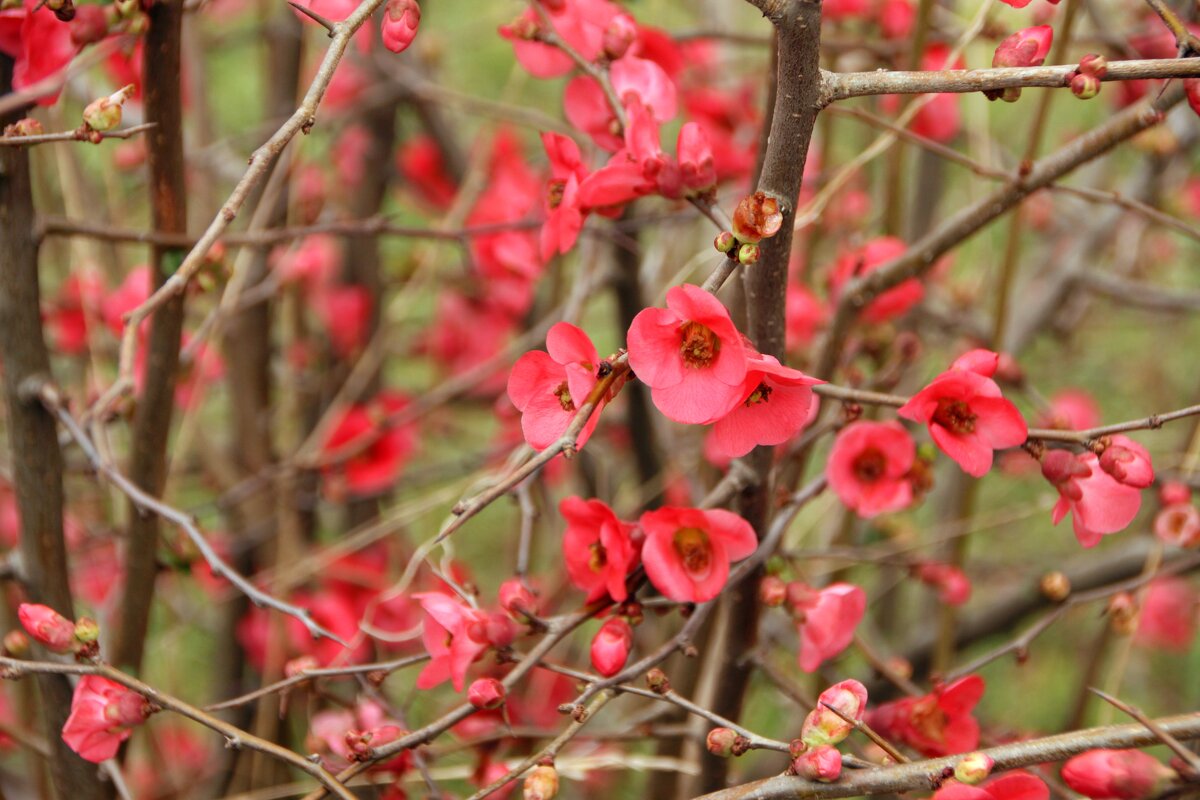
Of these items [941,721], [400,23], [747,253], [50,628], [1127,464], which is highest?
[400,23]

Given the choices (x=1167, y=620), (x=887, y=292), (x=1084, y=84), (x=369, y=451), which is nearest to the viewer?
(x=1084, y=84)

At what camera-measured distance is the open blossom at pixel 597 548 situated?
682 mm

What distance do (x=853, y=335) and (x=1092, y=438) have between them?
1.69ft

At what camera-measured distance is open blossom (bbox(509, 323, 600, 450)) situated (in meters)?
0.61

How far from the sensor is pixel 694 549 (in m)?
0.69

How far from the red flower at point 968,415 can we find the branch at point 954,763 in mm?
155

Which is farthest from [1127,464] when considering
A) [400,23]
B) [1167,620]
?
[1167,620]

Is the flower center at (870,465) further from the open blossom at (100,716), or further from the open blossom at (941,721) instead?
the open blossom at (100,716)

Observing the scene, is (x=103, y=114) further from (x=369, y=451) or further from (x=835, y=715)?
(x=369, y=451)

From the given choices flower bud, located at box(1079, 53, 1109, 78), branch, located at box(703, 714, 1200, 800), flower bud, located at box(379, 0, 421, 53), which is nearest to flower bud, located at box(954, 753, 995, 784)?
branch, located at box(703, 714, 1200, 800)

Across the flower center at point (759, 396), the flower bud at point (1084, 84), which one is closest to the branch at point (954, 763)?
the flower center at point (759, 396)

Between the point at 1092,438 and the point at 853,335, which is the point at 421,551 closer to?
Result: the point at 1092,438

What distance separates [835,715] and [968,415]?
0.66 feet

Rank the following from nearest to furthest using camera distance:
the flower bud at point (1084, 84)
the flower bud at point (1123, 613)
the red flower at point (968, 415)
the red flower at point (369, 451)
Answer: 1. the flower bud at point (1084, 84)
2. the red flower at point (968, 415)
3. the flower bud at point (1123, 613)
4. the red flower at point (369, 451)
